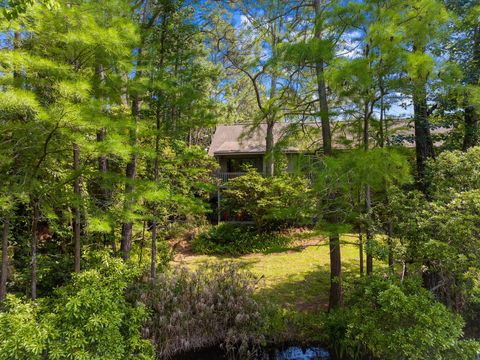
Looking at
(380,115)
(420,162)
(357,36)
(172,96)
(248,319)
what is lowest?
(248,319)

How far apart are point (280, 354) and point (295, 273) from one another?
400 cm

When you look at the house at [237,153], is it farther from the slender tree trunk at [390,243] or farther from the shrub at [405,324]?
the shrub at [405,324]

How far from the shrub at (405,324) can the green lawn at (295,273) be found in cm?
182

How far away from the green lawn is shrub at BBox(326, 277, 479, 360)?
1.82 metres

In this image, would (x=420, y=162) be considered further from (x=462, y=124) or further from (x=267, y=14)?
(x=267, y=14)

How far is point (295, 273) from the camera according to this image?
33.3 ft

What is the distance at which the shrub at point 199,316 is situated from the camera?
19.6 ft

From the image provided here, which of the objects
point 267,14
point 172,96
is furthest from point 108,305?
point 267,14

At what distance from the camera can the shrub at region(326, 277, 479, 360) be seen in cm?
419

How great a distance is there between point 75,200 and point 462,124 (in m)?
9.20

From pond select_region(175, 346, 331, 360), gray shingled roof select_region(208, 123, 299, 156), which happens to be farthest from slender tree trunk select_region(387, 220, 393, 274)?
gray shingled roof select_region(208, 123, 299, 156)

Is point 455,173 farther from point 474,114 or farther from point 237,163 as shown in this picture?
point 237,163

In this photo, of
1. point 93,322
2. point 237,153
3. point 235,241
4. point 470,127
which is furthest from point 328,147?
point 237,153

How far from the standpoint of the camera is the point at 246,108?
28516mm
